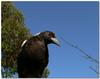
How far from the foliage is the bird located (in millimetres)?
12009

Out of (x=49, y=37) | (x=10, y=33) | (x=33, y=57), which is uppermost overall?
(x=49, y=37)

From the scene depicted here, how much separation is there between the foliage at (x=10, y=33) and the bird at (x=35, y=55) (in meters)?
12.0

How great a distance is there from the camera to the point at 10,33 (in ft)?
60.0

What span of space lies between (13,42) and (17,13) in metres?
1.87

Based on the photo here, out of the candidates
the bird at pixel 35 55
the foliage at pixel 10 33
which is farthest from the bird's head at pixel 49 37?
the foliage at pixel 10 33

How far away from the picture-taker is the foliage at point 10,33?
16.7 metres

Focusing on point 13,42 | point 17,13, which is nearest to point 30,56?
point 13,42

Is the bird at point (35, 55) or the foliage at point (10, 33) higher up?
the bird at point (35, 55)

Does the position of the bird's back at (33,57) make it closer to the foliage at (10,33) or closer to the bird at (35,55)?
the bird at (35,55)

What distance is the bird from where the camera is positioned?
4.05 m

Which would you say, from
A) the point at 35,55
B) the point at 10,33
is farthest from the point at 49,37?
the point at 10,33

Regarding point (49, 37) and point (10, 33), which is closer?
point (49, 37)

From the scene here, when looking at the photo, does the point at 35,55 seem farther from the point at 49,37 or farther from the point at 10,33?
the point at 10,33

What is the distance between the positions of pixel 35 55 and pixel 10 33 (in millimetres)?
14317
